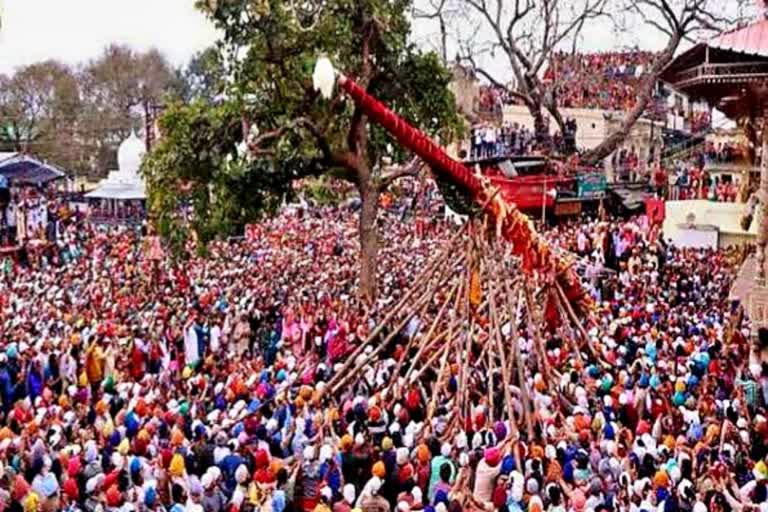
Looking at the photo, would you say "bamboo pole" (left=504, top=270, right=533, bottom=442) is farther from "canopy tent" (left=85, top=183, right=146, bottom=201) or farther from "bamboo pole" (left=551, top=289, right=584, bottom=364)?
"canopy tent" (left=85, top=183, right=146, bottom=201)

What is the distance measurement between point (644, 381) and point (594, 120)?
3288 centimetres

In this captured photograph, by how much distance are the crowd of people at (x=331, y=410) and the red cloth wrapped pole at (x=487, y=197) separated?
90cm

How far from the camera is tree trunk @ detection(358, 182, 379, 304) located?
2281 cm

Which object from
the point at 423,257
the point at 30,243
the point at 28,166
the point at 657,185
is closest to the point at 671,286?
the point at 423,257

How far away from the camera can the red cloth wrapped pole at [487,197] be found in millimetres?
13422

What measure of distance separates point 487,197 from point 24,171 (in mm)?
25102

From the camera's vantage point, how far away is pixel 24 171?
36719 millimetres

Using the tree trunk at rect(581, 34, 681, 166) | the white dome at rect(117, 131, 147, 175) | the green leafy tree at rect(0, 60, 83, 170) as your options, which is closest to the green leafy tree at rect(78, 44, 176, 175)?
the green leafy tree at rect(0, 60, 83, 170)

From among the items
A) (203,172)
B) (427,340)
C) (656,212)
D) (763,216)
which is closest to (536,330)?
(427,340)

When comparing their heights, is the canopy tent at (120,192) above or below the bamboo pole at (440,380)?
above

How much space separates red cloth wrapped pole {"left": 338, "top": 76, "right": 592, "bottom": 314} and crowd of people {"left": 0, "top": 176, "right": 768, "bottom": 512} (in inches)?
35.6

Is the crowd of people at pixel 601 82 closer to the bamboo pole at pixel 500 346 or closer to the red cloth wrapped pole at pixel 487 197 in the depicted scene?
the red cloth wrapped pole at pixel 487 197

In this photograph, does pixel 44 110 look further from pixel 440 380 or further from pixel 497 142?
pixel 440 380

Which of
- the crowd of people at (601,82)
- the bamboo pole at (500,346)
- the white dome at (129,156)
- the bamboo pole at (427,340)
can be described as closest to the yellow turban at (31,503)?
the bamboo pole at (427,340)
